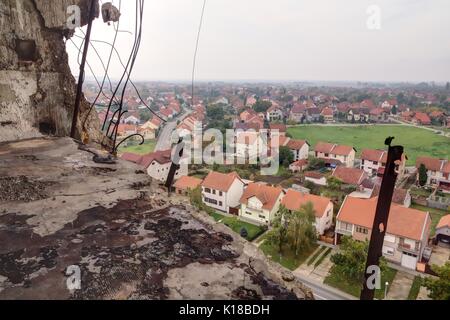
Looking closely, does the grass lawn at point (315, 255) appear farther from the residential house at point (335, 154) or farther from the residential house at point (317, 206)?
the residential house at point (335, 154)

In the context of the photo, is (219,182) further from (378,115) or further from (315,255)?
(378,115)

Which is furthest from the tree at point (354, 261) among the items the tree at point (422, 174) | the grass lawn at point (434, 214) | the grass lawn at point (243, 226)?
the tree at point (422, 174)

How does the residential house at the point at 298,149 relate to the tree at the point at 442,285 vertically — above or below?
above

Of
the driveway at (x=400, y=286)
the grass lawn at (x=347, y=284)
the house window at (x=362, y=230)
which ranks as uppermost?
the house window at (x=362, y=230)

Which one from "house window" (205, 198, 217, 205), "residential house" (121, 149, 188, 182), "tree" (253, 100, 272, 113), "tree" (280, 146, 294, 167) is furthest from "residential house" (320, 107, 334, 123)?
"house window" (205, 198, 217, 205)

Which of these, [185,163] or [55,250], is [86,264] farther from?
[185,163]
